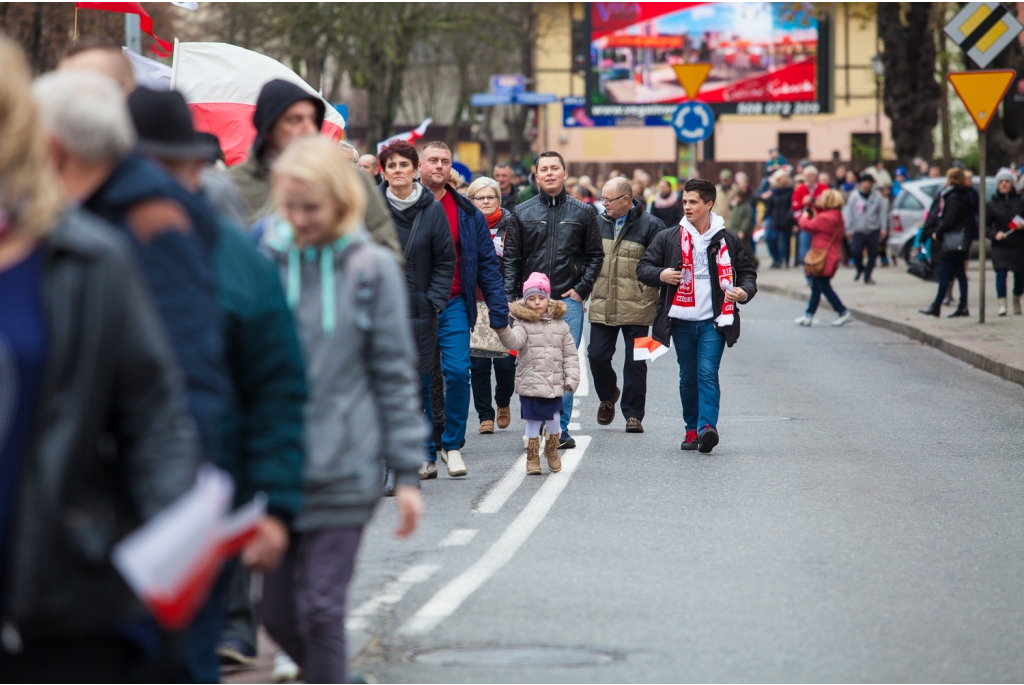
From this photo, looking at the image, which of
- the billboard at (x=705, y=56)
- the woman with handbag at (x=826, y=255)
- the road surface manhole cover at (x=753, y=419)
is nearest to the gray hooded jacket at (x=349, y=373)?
the road surface manhole cover at (x=753, y=419)

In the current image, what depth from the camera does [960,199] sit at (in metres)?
21.0

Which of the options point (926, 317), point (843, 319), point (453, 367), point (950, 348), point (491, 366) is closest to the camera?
point (453, 367)

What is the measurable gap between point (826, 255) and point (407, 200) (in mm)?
12645

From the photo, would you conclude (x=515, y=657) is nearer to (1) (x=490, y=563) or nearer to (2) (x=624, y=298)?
(1) (x=490, y=563)

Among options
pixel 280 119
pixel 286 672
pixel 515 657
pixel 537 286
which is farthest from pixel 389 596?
pixel 537 286

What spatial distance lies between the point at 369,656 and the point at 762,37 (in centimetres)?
4521

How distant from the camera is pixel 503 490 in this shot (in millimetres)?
9102

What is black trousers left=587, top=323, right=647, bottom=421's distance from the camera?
1170cm

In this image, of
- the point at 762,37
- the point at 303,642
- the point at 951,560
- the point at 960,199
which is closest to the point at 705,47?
the point at 762,37

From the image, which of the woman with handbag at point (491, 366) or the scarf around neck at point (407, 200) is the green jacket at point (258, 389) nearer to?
the scarf around neck at point (407, 200)

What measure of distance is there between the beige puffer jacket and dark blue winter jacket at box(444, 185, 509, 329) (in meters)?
0.12

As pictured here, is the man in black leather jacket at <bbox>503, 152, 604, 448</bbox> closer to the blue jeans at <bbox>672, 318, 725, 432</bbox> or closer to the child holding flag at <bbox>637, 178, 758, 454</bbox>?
the child holding flag at <bbox>637, 178, 758, 454</bbox>

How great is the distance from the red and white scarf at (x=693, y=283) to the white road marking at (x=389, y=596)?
4106mm

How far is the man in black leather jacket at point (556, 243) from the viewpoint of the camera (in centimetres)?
1126
